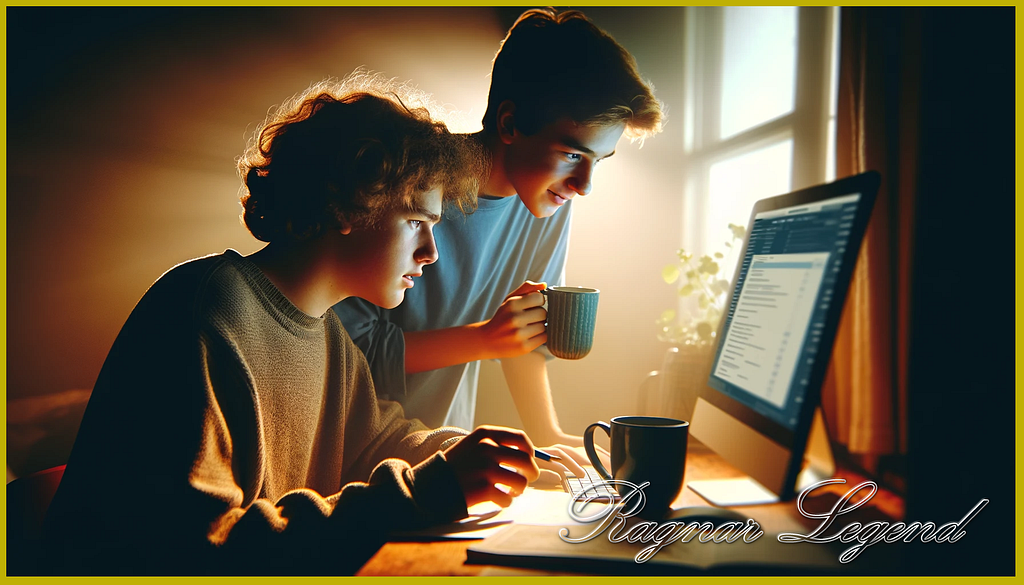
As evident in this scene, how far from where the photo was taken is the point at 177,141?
1.81 m

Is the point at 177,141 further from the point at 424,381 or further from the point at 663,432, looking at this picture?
the point at 663,432

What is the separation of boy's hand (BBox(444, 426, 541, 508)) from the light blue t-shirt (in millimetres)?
576

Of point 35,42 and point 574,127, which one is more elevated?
point 35,42

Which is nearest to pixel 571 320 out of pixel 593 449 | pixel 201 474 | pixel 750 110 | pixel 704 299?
pixel 593 449

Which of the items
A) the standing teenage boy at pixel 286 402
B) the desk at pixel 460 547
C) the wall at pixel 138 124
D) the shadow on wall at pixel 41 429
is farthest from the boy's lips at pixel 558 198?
the shadow on wall at pixel 41 429

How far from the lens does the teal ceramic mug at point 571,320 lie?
104 cm

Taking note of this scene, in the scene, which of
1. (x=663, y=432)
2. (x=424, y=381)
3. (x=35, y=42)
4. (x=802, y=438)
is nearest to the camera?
(x=802, y=438)

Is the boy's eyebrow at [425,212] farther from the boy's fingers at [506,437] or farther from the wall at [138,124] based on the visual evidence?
the wall at [138,124]

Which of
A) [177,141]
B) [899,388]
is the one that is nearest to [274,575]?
[899,388]

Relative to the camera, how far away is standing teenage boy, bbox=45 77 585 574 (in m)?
0.64

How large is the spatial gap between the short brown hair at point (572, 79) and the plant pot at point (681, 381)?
533 millimetres

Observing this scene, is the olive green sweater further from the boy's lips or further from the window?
the window

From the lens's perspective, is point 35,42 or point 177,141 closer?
point 35,42

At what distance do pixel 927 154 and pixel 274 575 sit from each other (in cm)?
85
